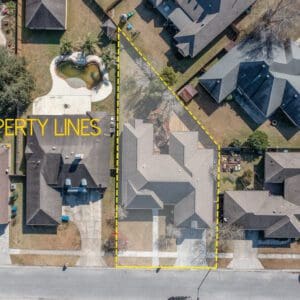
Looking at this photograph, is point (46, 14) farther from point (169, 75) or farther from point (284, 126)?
point (284, 126)

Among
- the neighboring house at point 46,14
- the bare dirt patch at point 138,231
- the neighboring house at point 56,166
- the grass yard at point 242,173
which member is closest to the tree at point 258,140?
the grass yard at point 242,173

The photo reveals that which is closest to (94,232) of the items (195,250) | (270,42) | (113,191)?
(113,191)

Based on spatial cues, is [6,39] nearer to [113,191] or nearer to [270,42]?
[113,191]

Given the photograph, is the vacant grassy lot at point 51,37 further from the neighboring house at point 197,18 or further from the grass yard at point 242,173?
the grass yard at point 242,173

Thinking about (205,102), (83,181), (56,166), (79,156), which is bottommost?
(83,181)

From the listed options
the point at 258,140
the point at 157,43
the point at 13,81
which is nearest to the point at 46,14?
the point at 13,81

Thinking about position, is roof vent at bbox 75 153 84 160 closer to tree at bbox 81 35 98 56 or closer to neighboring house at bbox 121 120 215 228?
neighboring house at bbox 121 120 215 228
